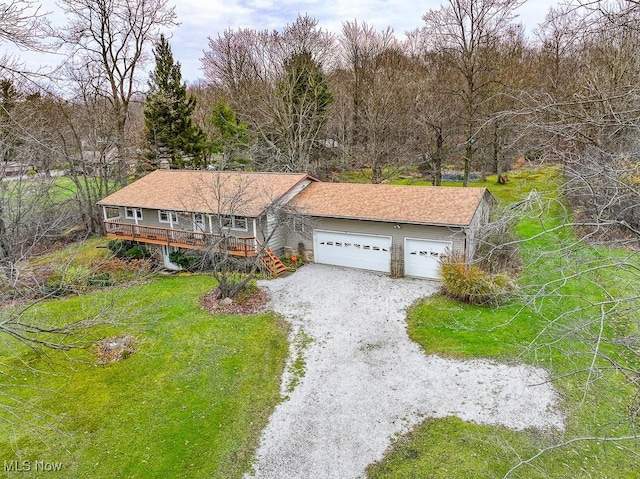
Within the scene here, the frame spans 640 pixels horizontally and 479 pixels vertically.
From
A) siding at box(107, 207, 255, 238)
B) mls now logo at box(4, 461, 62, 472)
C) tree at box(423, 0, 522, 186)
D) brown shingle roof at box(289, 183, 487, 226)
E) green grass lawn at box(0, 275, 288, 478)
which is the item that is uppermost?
tree at box(423, 0, 522, 186)

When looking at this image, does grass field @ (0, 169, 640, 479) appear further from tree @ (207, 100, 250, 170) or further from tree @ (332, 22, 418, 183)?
tree @ (207, 100, 250, 170)

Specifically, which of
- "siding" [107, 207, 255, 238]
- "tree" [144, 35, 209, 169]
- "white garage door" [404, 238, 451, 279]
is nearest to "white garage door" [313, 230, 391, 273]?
"white garage door" [404, 238, 451, 279]

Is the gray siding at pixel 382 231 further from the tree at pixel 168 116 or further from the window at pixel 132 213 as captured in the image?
the tree at pixel 168 116

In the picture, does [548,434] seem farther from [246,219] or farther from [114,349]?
[246,219]

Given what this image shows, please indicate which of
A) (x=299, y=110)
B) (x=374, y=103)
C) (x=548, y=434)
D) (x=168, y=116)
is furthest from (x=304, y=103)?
(x=548, y=434)

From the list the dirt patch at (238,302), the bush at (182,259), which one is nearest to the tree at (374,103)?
the bush at (182,259)

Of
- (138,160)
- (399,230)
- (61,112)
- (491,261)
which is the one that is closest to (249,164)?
(138,160)
